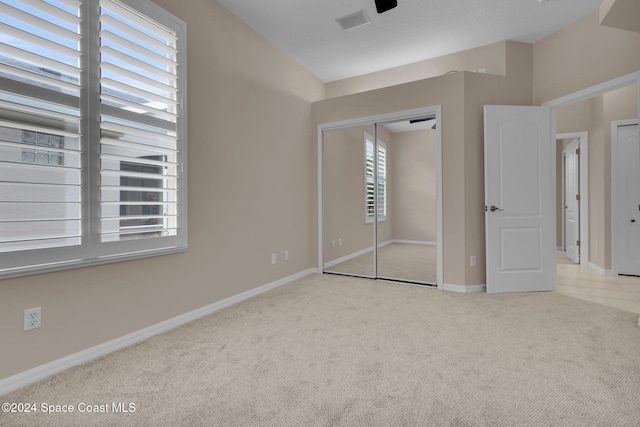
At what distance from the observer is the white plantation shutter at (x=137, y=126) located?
2148mm

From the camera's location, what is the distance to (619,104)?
4.25m

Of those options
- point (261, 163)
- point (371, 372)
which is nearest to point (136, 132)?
point (261, 163)

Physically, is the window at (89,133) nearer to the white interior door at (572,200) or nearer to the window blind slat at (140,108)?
the window blind slat at (140,108)

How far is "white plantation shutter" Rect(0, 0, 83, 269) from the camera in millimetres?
1710

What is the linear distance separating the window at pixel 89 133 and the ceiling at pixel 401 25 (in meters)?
1.24

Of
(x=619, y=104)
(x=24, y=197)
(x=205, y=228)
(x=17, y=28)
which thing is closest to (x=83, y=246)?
(x=24, y=197)

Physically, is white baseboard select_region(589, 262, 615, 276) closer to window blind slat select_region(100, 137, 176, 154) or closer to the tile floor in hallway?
the tile floor in hallway

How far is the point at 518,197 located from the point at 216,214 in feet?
10.8

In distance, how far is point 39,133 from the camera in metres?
1.84

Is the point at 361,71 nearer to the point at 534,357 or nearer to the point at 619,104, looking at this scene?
the point at 619,104

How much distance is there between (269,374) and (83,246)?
1447mm

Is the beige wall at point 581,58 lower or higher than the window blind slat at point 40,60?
higher

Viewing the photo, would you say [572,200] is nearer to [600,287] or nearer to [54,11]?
[600,287]

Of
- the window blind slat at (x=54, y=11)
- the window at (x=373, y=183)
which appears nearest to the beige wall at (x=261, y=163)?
the window at (x=373, y=183)
